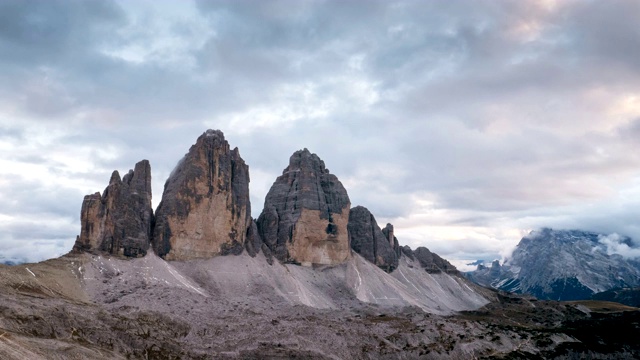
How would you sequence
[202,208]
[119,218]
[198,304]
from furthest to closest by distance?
1. [202,208]
2. [119,218]
3. [198,304]

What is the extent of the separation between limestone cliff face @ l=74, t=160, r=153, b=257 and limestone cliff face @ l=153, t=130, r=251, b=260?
771 centimetres

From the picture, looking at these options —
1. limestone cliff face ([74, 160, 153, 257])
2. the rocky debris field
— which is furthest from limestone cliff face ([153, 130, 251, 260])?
limestone cliff face ([74, 160, 153, 257])

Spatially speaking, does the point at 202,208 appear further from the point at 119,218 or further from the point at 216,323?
the point at 216,323

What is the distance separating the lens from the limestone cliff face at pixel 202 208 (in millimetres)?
179250

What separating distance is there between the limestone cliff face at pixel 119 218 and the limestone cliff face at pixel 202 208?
7.71 metres

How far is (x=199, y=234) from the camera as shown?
184 metres

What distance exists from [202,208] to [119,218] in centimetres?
2895

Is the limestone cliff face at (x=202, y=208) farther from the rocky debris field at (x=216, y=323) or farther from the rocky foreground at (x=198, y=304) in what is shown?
the rocky debris field at (x=216, y=323)

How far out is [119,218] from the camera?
16762cm

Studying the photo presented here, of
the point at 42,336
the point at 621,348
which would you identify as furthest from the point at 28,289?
the point at 621,348

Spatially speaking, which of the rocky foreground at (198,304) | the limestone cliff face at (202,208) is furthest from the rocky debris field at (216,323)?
the limestone cliff face at (202,208)

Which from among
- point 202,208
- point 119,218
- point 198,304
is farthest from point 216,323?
point 202,208

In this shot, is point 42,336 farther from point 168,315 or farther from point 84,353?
point 168,315

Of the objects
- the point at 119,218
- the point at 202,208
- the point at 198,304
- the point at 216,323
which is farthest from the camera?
the point at 202,208
